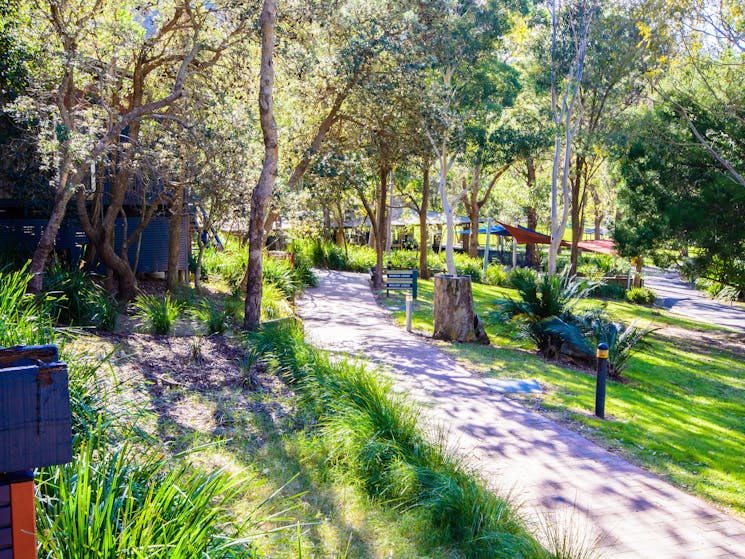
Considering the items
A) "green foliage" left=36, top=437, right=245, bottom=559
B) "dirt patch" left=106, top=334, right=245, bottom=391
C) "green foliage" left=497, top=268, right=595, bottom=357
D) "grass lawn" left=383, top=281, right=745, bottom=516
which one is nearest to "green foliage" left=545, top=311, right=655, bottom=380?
"green foliage" left=497, top=268, right=595, bottom=357

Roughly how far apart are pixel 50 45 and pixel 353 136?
10.4 m

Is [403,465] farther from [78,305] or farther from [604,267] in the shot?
[604,267]

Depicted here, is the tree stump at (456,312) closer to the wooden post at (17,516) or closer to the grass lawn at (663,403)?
the grass lawn at (663,403)

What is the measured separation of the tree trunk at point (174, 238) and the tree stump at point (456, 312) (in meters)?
5.73

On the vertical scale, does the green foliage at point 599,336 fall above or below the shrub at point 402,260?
below

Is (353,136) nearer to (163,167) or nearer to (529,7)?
(163,167)

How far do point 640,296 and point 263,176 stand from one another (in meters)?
22.5

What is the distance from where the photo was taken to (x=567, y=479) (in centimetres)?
646

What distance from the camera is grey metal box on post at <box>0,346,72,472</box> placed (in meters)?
2.23

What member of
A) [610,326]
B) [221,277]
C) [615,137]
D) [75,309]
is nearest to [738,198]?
[615,137]

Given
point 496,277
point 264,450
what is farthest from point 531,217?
point 264,450

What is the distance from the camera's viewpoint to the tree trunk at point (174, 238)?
15070 millimetres

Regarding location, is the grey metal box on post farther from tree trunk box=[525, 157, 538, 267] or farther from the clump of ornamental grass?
tree trunk box=[525, 157, 538, 267]

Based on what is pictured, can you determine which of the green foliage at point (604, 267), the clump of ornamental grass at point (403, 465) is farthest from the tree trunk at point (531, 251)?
the clump of ornamental grass at point (403, 465)
